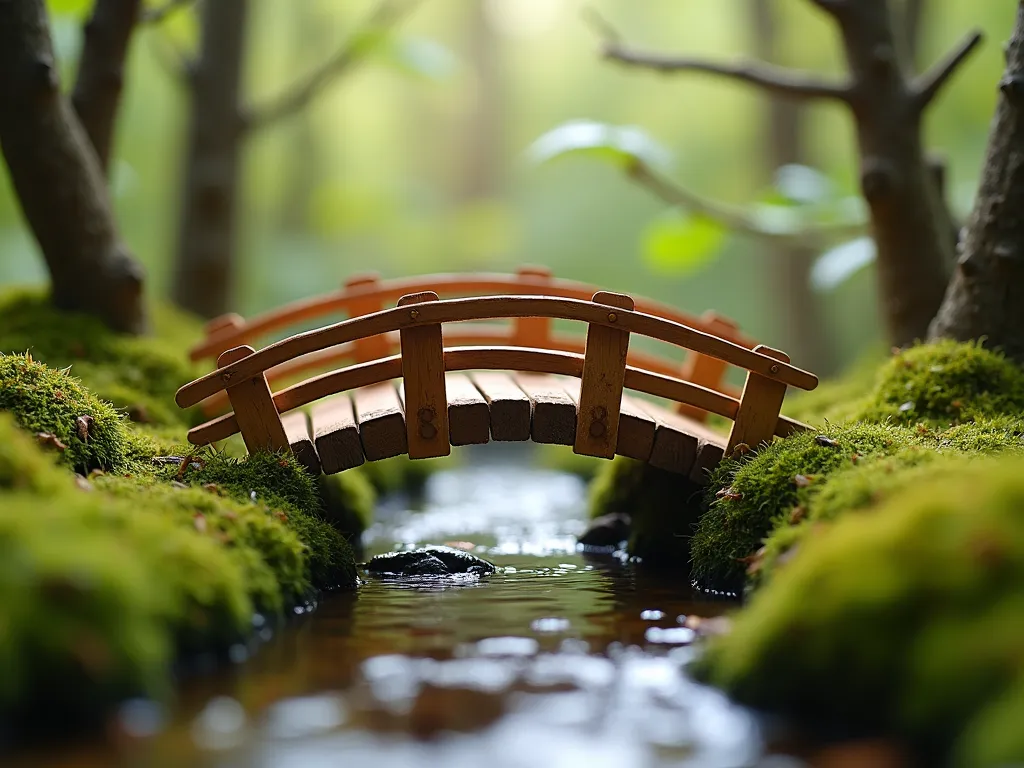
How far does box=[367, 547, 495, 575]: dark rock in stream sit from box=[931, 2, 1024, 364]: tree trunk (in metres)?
3.13

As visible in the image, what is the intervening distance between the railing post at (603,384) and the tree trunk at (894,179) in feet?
10.4

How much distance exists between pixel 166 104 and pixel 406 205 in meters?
5.94

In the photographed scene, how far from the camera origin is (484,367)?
5.38 meters

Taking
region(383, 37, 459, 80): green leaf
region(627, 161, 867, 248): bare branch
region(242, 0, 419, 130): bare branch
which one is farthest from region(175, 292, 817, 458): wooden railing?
region(242, 0, 419, 130): bare branch

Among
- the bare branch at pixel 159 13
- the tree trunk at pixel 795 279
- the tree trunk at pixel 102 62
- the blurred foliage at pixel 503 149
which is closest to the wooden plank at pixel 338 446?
the tree trunk at pixel 102 62

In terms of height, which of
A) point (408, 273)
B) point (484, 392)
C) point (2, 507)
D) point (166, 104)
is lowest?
point (2, 507)

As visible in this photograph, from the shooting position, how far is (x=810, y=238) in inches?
392

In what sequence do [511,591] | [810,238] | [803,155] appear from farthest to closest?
1. [803,155]
2. [810,238]
3. [511,591]

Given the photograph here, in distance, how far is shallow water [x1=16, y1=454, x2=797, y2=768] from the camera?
2854 millimetres

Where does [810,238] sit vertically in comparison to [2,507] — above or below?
above

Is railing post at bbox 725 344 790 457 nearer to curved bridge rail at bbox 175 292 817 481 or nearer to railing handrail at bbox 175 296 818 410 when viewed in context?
curved bridge rail at bbox 175 292 817 481

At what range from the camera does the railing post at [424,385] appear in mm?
5062

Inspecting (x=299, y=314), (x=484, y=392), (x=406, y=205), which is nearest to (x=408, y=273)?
(x=406, y=205)

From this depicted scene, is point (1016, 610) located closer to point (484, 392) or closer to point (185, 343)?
point (484, 392)
